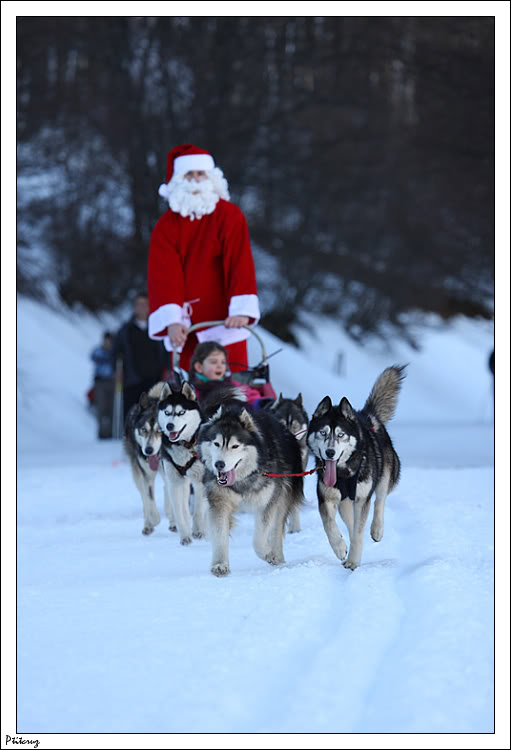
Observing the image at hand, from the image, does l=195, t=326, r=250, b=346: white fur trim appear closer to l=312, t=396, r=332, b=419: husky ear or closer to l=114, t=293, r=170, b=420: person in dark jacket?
l=312, t=396, r=332, b=419: husky ear

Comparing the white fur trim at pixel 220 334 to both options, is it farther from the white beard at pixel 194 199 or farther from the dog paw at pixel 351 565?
the dog paw at pixel 351 565

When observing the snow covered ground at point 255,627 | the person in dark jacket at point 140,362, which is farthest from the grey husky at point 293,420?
the person in dark jacket at point 140,362

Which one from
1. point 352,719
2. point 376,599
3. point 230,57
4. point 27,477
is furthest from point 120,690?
point 230,57

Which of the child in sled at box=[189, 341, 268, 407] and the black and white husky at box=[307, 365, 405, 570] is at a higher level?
the child in sled at box=[189, 341, 268, 407]

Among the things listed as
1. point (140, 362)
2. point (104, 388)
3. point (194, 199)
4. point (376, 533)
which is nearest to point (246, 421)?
point (376, 533)

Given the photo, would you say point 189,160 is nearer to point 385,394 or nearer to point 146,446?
point 146,446

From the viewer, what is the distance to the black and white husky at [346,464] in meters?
3.32

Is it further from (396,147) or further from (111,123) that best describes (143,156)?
(396,147)

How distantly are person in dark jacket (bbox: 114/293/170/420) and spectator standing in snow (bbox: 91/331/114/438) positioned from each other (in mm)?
3222

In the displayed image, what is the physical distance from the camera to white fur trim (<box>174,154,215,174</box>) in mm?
4926

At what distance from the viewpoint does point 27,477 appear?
23.4 feet

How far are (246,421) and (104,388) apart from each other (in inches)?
309

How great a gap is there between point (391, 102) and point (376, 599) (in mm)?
18076

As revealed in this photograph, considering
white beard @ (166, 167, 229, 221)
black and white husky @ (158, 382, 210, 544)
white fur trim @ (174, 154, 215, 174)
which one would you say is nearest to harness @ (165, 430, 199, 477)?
black and white husky @ (158, 382, 210, 544)
